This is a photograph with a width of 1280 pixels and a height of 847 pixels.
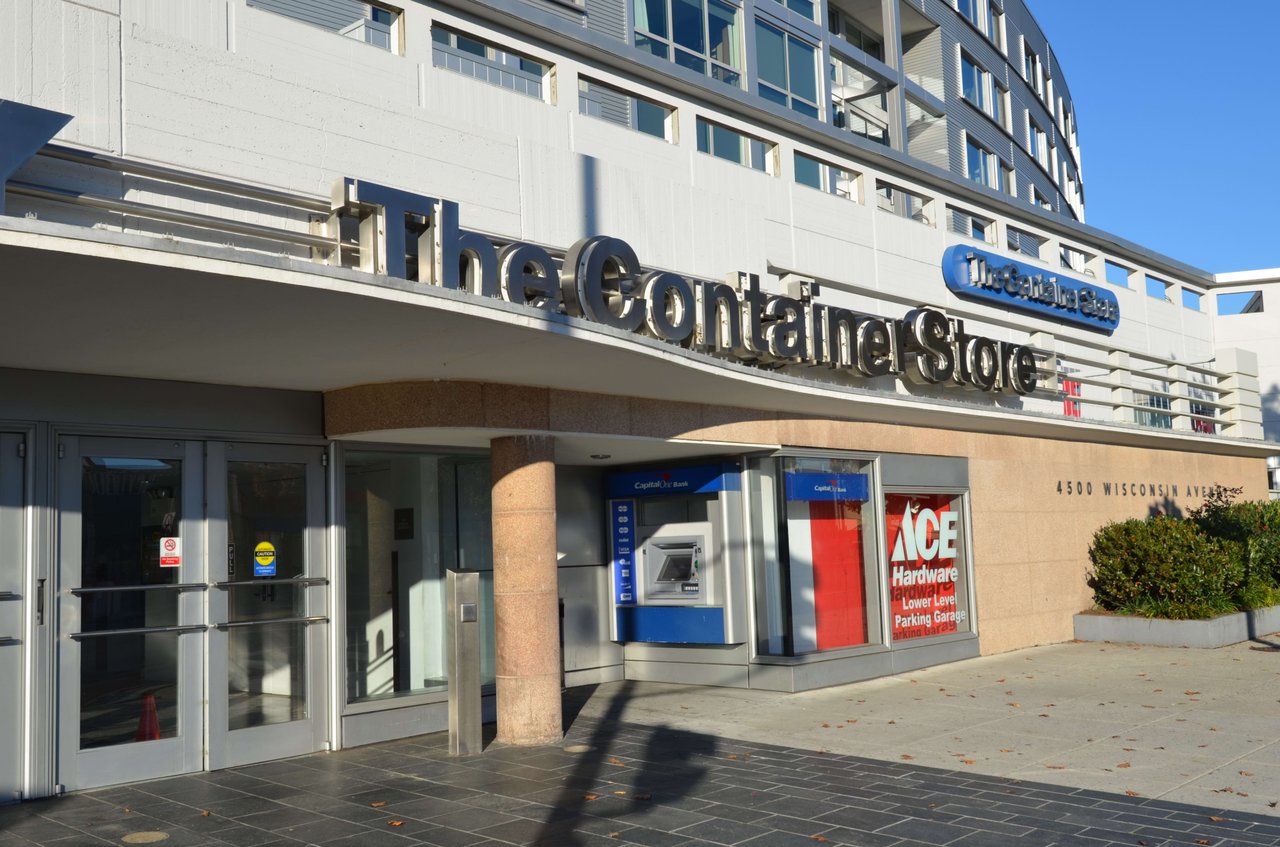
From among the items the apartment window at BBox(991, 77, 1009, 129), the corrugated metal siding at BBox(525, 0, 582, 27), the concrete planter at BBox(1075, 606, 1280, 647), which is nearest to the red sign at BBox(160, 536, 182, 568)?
the corrugated metal siding at BBox(525, 0, 582, 27)

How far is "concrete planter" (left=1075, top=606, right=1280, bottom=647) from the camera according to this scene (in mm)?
16609

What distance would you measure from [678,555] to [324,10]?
1130cm

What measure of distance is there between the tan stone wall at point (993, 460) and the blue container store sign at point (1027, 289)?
2297 mm

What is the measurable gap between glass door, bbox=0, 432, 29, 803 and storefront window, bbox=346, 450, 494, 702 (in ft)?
8.98

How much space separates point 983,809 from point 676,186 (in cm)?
770

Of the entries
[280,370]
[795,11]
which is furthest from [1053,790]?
[795,11]

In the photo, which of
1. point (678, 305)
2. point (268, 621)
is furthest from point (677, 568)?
point (268, 621)

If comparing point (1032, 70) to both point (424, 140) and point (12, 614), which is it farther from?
point (12, 614)

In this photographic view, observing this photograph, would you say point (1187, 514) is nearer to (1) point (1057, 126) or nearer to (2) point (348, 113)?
(2) point (348, 113)

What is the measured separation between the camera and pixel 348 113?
9836 mm

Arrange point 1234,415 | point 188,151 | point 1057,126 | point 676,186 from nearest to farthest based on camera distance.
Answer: point 188,151
point 676,186
point 1234,415
point 1057,126

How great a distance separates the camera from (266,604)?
999 centimetres

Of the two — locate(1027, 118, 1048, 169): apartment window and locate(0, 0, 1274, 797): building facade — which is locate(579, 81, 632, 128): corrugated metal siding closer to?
locate(0, 0, 1274, 797): building facade

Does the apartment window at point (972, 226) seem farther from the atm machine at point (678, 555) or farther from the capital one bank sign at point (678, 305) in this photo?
the atm machine at point (678, 555)
